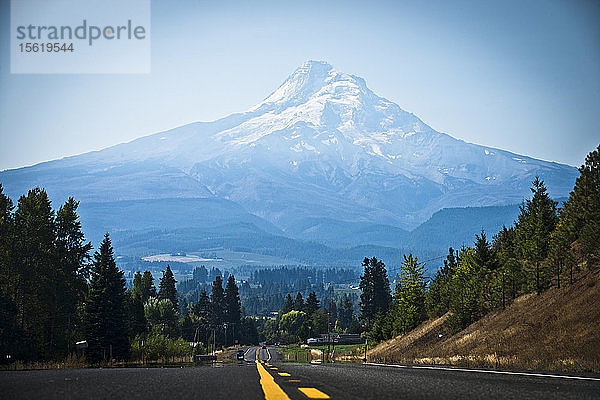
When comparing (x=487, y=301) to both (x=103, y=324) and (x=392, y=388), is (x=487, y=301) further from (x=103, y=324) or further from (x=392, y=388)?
(x=392, y=388)

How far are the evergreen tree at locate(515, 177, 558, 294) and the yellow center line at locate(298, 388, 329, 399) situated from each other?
1771 inches

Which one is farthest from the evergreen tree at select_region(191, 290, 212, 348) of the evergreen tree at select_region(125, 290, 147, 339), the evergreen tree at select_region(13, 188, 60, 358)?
the evergreen tree at select_region(13, 188, 60, 358)

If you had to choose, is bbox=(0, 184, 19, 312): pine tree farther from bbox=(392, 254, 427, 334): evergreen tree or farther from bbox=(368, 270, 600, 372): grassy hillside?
bbox=(392, 254, 427, 334): evergreen tree

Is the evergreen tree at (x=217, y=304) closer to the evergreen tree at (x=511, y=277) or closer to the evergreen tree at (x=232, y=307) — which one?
the evergreen tree at (x=232, y=307)

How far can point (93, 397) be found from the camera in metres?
7.87

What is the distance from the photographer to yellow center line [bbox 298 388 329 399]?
7711mm

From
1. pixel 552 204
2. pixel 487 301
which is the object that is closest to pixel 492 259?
pixel 487 301

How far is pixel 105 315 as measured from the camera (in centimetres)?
6862

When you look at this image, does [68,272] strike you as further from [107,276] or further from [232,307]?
[232,307]

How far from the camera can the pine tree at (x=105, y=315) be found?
67.2 m

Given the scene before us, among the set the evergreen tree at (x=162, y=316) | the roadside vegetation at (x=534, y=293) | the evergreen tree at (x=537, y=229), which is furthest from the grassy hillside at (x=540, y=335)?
the evergreen tree at (x=162, y=316)

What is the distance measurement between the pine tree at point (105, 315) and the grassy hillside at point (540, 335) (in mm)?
34055

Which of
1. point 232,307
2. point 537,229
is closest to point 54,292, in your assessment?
point 537,229

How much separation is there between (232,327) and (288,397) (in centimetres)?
16103
